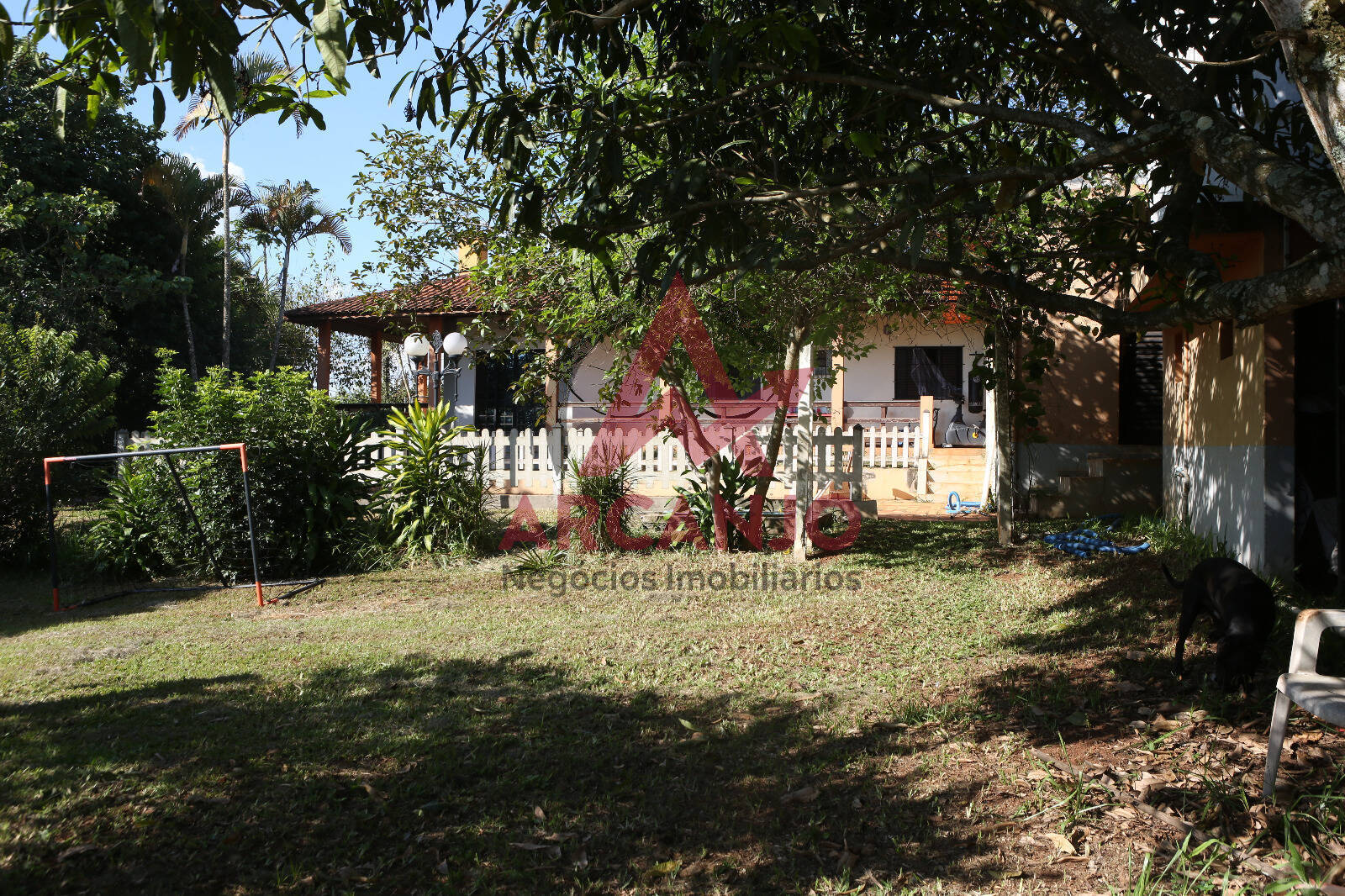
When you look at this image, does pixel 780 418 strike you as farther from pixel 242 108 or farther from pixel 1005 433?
pixel 242 108

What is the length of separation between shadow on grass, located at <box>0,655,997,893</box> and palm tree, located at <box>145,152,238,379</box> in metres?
19.5

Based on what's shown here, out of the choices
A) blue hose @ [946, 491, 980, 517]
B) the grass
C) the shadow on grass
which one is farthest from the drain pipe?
the shadow on grass

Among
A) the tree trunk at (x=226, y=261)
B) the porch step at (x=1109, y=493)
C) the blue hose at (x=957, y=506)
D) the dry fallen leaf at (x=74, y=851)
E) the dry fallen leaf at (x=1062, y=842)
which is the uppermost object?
the tree trunk at (x=226, y=261)

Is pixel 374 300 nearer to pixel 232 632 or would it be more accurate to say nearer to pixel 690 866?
pixel 232 632

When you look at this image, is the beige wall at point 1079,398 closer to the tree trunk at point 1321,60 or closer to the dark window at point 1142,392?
the dark window at point 1142,392

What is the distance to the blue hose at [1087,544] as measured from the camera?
8.58 meters

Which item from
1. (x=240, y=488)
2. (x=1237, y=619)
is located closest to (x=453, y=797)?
(x=1237, y=619)

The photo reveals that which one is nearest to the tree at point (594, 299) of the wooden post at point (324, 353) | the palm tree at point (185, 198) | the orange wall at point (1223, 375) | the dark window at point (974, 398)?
the orange wall at point (1223, 375)

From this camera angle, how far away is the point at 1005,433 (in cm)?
957

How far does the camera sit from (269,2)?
340 centimetres

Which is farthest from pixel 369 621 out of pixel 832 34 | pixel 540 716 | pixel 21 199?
pixel 21 199

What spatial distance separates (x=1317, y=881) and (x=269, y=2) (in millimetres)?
4768

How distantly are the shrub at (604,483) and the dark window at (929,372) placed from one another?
1030 cm

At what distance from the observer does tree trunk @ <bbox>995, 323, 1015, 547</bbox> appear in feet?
30.4
